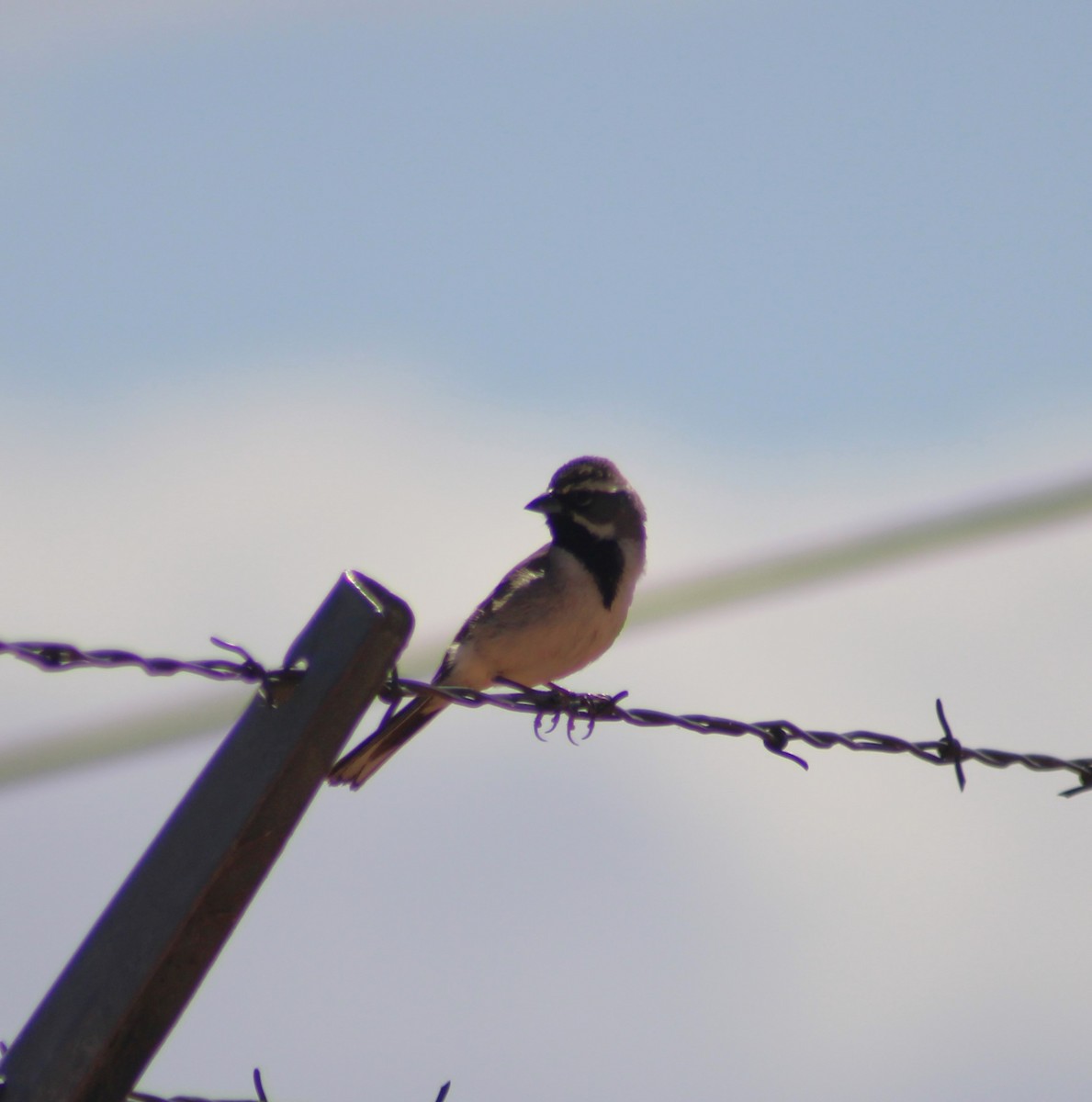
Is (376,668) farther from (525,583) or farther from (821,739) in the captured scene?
(525,583)

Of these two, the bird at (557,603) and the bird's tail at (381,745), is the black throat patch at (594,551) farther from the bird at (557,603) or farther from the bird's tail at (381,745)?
the bird's tail at (381,745)

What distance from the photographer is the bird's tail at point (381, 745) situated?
281 inches

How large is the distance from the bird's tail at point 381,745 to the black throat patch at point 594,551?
42.2 inches

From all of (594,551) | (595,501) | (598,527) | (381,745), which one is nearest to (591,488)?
(595,501)

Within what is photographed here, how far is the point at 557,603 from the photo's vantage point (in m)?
7.96

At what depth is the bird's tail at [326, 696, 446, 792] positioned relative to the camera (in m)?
7.13

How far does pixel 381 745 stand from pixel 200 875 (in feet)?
13.8

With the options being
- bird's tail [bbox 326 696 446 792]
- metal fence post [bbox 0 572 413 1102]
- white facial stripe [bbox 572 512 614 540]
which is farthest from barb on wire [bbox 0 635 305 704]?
white facial stripe [bbox 572 512 614 540]

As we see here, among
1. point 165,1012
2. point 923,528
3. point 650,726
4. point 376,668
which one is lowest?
point 165,1012

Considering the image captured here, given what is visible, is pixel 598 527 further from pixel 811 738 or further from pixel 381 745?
pixel 811 738

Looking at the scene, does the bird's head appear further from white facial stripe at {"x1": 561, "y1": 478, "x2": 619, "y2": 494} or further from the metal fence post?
the metal fence post

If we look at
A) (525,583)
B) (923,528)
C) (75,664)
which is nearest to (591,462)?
(525,583)

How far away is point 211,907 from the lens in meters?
3.19

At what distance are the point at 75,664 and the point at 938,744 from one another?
2.55m
